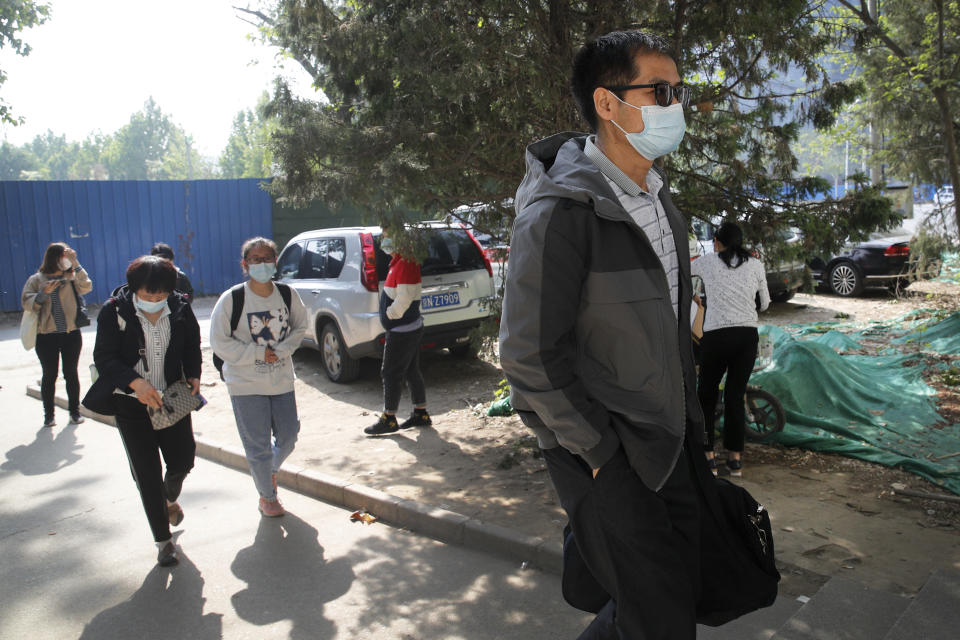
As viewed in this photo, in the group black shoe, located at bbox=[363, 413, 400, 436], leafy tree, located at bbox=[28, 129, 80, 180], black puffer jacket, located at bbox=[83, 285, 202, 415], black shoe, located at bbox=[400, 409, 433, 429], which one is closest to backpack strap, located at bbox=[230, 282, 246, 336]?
black puffer jacket, located at bbox=[83, 285, 202, 415]

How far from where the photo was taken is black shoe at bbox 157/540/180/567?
449 cm

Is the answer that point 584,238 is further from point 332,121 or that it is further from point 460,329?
point 460,329

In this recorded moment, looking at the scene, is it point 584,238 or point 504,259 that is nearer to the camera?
point 584,238

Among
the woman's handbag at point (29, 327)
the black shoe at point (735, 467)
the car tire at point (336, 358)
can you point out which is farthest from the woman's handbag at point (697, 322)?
the woman's handbag at point (29, 327)

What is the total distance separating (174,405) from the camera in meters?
4.51

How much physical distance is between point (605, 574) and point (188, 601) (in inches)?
115

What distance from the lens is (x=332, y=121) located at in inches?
234

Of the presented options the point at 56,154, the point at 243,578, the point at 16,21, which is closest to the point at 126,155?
the point at 56,154

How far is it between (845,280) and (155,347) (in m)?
13.8

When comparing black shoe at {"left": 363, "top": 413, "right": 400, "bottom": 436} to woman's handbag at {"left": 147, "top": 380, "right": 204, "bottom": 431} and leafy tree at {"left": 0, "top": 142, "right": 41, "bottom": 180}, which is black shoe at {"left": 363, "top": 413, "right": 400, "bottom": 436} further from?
leafy tree at {"left": 0, "top": 142, "right": 41, "bottom": 180}

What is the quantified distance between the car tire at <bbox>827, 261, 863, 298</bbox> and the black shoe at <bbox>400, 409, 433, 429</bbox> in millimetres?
10806

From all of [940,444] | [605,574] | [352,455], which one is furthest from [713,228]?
[605,574]

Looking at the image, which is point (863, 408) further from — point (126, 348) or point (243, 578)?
point (126, 348)

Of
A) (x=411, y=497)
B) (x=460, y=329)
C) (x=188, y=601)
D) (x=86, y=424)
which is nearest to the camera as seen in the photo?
(x=188, y=601)
